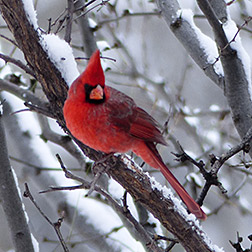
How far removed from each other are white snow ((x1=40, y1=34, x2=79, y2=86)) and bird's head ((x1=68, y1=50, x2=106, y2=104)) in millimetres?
93

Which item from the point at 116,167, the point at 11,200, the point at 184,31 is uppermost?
the point at 184,31

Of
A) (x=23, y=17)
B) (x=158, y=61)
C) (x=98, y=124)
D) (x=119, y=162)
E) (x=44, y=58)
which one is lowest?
(x=119, y=162)

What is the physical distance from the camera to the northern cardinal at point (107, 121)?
2170mm

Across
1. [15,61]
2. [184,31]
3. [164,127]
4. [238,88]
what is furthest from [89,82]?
[184,31]

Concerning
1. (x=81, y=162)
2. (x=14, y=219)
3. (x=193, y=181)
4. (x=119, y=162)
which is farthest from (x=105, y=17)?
(x=119, y=162)

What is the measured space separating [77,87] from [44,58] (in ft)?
0.68

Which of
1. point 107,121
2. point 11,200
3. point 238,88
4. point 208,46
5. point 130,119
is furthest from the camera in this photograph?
point 208,46

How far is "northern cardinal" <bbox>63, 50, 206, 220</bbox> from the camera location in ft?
7.12

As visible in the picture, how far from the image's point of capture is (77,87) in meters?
2.16

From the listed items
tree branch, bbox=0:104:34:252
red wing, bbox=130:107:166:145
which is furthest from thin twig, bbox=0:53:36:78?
tree branch, bbox=0:104:34:252

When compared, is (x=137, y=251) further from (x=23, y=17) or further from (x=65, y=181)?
(x=23, y=17)

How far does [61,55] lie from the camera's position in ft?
7.36

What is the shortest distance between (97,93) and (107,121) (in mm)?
146

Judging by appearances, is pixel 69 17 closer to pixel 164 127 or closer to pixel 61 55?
pixel 61 55
